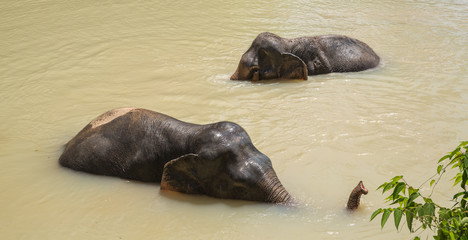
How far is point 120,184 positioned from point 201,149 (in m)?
1.08

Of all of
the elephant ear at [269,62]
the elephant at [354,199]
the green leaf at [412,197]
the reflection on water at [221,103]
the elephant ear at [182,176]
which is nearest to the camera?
the green leaf at [412,197]

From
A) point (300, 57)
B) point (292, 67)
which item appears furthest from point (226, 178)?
point (300, 57)

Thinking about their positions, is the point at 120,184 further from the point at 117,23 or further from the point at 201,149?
the point at 117,23

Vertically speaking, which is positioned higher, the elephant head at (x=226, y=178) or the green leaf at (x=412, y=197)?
the green leaf at (x=412, y=197)

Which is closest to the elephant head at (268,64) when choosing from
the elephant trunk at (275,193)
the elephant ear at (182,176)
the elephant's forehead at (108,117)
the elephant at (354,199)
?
the elephant's forehead at (108,117)

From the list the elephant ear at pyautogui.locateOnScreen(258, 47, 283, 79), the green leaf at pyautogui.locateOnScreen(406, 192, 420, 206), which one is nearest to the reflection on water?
the elephant ear at pyautogui.locateOnScreen(258, 47, 283, 79)

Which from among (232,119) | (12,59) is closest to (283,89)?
(232,119)

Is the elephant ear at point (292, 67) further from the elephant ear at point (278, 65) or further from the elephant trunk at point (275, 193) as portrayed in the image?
the elephant trunk at point (275, 193)

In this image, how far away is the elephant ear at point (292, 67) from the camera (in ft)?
33.6

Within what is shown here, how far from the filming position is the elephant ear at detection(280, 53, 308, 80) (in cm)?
1025

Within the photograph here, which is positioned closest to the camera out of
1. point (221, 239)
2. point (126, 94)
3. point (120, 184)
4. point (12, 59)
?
point (221, 239)

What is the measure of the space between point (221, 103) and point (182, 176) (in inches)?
117

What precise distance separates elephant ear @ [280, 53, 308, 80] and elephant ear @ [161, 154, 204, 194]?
4592 mm

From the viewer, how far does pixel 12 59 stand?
38.1ft
